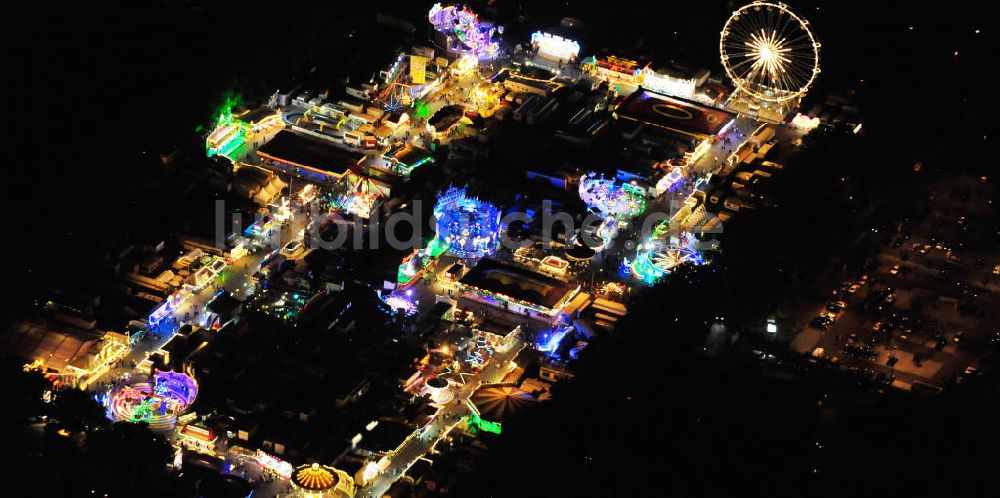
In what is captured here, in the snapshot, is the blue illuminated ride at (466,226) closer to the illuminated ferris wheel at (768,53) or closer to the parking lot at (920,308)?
the parking lot at (920,308)

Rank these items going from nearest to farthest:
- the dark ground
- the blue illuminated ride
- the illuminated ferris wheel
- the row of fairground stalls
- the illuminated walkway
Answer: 1. the dark ground
2. the illuminated walkway
3. the blue illuminated ride
4. the row of fairground stalls
5. the illuminated ferris wheel

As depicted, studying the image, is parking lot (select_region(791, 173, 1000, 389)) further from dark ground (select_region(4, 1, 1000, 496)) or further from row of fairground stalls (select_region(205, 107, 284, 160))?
row of fairground stalls (select_region(205, 107, 284, 160))

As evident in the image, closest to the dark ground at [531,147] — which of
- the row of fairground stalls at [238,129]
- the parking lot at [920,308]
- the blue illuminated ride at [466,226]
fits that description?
the row of fairground stalls at [238,129]

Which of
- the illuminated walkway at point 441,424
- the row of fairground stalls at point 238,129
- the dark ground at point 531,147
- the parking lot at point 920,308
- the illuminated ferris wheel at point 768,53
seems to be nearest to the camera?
the dark ground at point 531,147

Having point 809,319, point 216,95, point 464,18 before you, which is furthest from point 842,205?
point 216,95

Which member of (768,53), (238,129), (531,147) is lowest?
Answer: (531,147)

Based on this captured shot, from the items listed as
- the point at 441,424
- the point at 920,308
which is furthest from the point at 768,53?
the point at 441,424

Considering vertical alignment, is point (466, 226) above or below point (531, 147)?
below

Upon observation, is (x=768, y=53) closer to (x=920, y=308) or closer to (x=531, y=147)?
(x=531, y=147)

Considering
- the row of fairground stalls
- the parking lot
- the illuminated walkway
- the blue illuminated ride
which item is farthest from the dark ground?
the blue illuminated ride
